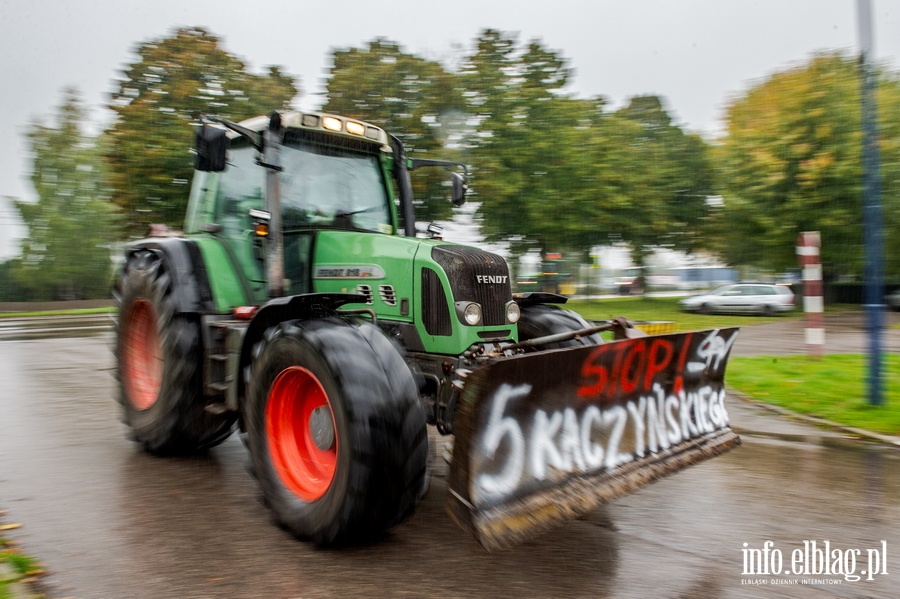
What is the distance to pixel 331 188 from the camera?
17.0 feet

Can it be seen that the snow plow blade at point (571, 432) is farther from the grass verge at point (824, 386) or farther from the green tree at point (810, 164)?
the green tree at point (810, 164)

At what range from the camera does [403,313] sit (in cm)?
462

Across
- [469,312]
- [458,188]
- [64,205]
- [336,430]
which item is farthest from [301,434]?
[64,205]

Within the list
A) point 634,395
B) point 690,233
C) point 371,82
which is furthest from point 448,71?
point 634,395

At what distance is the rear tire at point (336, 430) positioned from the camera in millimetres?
3383

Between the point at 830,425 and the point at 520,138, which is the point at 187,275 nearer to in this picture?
the point at 830,425

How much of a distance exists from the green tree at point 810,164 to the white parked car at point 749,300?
70.7 inches

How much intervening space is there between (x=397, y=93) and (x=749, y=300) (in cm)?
1487

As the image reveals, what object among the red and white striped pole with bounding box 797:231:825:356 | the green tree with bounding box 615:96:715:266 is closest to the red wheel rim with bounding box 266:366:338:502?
the red and white striped pole with bounding box 797:231:825:356

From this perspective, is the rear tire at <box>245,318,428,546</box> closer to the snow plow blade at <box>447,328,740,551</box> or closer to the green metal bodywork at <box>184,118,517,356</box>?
the snow plow blade at <box>447,328,740,551</box>

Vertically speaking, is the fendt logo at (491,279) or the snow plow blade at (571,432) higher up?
the fendt logo at (491,279)

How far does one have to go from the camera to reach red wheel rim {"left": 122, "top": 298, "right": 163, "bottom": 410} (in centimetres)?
585

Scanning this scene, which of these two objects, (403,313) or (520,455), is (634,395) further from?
(403,313)

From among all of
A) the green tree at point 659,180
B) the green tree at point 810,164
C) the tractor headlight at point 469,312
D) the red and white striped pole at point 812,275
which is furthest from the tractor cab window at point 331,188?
the green tree at point 810,164
